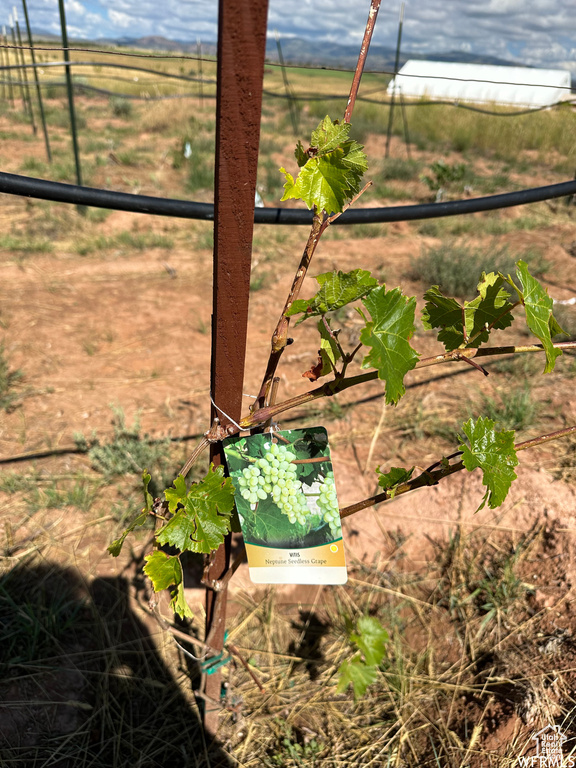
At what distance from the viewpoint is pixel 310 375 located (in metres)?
0.86

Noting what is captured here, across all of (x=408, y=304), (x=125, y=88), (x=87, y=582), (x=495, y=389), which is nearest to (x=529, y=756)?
(x=408, y=304)

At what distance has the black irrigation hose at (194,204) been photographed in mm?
1318

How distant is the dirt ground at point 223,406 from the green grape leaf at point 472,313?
1024 mm

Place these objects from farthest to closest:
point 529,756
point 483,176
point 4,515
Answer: point 483,176
point 4,515
point 529,756

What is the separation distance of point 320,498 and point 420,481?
20 cm

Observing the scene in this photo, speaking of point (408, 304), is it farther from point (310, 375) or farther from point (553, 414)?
point (553, 414)

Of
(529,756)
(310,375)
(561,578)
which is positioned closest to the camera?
(310,375)

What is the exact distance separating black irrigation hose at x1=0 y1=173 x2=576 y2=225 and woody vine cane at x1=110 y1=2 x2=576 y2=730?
1.74 feet

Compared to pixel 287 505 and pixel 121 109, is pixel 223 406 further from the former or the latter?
pixel 121 109

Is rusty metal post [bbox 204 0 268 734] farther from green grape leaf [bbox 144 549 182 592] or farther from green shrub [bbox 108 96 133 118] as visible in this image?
green shrub [bbox 108 96 133 118]

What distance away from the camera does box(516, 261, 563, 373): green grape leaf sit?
0.78 metres

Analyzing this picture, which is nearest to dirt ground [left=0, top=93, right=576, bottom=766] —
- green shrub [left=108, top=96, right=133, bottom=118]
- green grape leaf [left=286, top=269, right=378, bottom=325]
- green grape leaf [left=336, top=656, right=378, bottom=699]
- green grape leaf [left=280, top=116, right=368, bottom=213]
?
green grape leaf [left=336, top=656, right=378, bottom=699]

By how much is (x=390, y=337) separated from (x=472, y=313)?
291mm

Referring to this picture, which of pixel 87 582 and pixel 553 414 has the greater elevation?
pixel 553 414
